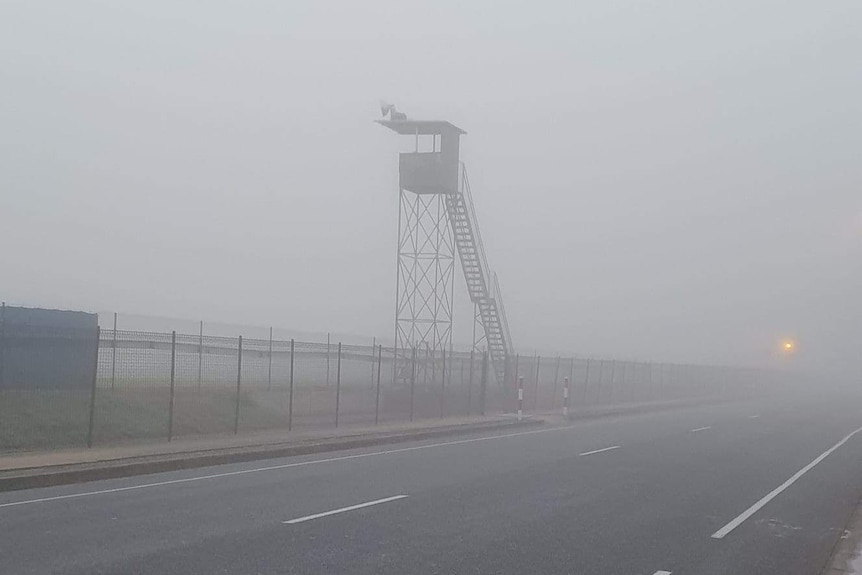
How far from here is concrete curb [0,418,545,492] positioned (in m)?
15.8

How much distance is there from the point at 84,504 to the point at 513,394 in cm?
2831

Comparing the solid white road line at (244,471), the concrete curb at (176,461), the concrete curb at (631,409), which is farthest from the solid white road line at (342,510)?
the concrete curb at (631,409)

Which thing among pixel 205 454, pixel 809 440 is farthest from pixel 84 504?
pixel 809 440

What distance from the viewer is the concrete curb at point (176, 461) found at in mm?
15828

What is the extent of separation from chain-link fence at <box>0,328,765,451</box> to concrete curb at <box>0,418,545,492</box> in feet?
6.70

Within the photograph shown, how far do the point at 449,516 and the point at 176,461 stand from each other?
7096 millimetres

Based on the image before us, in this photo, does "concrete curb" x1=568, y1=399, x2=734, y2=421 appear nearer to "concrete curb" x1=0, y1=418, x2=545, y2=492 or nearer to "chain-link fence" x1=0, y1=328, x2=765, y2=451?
"chain-link fence" x1=0, y1=328, x2=765, y2=451

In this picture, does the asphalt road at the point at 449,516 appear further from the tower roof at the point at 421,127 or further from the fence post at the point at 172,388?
the tower roof at the point at 421,127

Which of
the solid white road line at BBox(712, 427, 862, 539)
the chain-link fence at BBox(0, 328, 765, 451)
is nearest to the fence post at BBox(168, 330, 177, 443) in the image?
the chain-link fence at BBox(0, 328, 765, 451)

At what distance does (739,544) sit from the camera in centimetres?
1210

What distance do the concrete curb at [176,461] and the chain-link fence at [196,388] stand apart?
6.70 feet

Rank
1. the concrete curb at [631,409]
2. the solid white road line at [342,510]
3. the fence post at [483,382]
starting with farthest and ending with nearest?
1. the concrete curb at [631,409]
2. the fence post at [483,382]
3. the solid white road line at [342,510]

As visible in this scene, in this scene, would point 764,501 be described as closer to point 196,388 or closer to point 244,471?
point 244,471

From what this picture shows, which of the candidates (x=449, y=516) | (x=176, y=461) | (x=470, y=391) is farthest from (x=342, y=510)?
(x=470, y=391)
